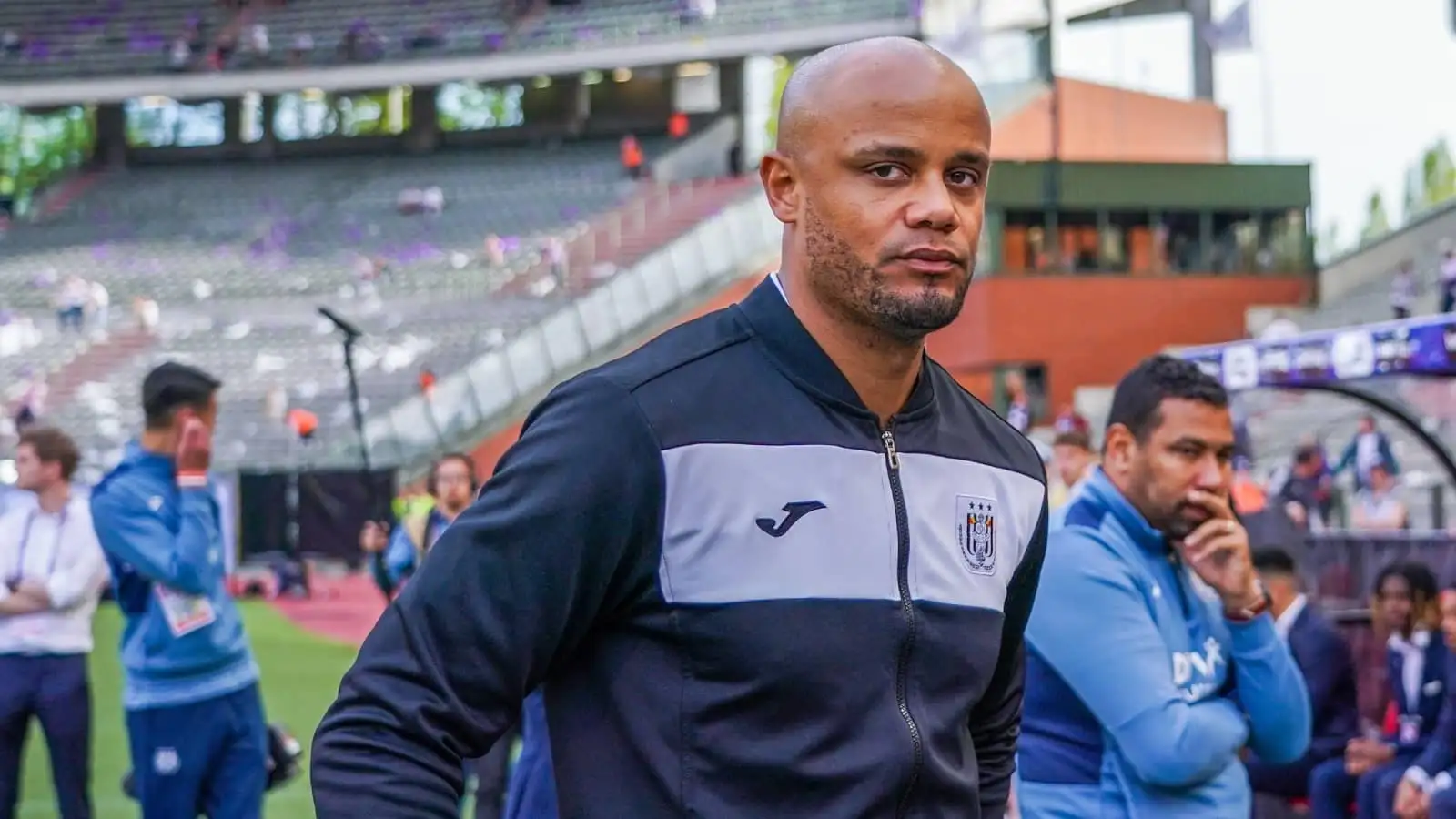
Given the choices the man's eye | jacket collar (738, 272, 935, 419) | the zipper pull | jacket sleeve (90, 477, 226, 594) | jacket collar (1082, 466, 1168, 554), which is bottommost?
jacket sleeve (90, 477, 226, 594)

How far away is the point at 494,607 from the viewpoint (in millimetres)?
2018

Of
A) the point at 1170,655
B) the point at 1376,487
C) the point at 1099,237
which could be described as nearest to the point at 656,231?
the point at 1099,237

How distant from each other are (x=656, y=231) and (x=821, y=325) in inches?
1219

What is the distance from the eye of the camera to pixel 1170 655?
11.6ft

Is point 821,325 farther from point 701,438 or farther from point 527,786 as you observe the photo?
Result: point 527,786

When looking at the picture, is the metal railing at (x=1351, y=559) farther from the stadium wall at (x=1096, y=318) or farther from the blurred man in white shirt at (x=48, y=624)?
the stadium wall at (x=1096, y=318)

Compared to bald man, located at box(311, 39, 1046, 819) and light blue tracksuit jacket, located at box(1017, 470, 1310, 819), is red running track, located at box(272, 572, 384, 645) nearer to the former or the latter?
light blue tracksuit jacket, located at box(1017, 470, 1310, 819)

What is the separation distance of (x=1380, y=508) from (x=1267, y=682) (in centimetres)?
1283

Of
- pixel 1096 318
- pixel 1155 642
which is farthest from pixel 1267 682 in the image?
pixel 1096 318

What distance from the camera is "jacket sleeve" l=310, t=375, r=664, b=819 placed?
6.47 ft

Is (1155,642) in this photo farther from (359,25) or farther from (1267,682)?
(359,25)

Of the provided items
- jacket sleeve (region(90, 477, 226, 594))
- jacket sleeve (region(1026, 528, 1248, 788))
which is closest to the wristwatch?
jacket sleeve (region(1026, 528, 1248, 788))

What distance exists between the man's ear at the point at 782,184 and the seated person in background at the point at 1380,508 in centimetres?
1374

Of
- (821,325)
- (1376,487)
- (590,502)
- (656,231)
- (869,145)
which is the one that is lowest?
(1376,487)
